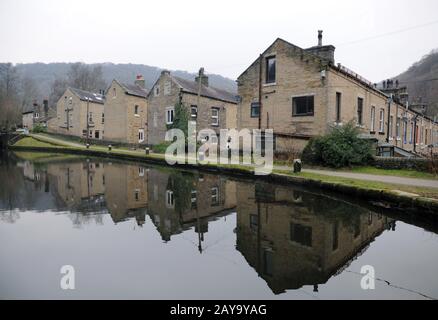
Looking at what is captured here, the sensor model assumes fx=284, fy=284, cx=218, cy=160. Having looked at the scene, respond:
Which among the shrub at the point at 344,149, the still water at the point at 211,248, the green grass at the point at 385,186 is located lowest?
the still water at the point at 211,248

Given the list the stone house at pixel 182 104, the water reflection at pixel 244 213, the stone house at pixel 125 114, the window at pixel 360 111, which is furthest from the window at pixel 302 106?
the stone house at pixel 125 114

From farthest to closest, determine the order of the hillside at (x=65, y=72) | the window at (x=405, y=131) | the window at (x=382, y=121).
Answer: the hillside at (x=65, y=72)
the window at (x=405, y=131)
the window at (x=382, y=121)

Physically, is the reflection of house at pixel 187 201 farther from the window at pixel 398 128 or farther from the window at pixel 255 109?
the window at pixel 398 128

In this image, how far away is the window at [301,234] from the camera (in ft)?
22.2

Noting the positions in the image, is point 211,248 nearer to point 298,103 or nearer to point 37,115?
point 298,103

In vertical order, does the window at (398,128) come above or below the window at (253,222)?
above

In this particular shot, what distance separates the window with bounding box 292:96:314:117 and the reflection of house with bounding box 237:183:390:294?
1155 cm

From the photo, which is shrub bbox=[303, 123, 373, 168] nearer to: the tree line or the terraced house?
the terraced house

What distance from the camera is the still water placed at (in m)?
4.80

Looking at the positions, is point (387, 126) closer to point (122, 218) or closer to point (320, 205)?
point (320, 205)

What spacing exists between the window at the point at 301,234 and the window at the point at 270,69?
17.4 m

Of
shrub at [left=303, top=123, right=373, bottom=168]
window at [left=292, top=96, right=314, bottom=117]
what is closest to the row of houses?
window at [left=292, top=96, right=314, bottom=117]

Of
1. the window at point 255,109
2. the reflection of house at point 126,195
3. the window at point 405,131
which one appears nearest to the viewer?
the reflection of house at point 126,195

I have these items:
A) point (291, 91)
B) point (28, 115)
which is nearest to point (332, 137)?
point (291, 91)
